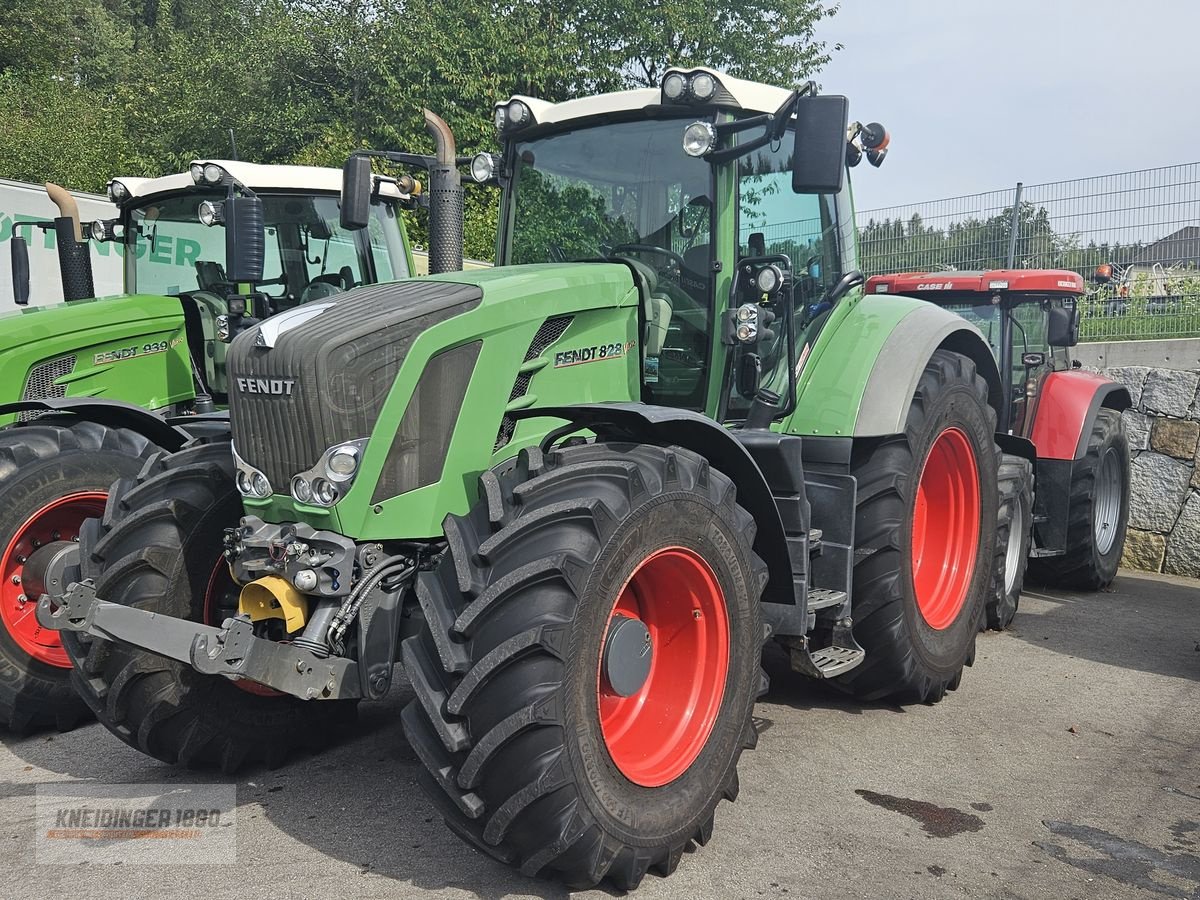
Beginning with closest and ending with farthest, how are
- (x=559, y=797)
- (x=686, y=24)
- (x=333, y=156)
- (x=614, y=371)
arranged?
(x=559, y=797), (x=614, y=371), (x=333, y=156), (x=686, y=24)

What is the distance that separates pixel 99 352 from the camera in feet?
19.2

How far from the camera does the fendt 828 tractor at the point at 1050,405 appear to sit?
772 centimetres

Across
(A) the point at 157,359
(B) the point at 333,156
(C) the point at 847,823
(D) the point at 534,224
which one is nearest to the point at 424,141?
(B) the point at 333,156

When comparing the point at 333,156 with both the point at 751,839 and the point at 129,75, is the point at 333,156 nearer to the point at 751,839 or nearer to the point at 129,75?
the point at 129,75

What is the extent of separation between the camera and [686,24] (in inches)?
981

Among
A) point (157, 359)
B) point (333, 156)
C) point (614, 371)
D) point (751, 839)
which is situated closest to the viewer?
point (751, 839)

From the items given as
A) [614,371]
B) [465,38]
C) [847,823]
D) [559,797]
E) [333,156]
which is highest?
[465,38]

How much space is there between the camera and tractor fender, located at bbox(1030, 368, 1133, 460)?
775 centimetres

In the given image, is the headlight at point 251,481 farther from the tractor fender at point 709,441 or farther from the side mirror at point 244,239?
the side mirror at point 244,239

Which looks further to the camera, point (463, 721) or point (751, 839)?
point (751, 839)

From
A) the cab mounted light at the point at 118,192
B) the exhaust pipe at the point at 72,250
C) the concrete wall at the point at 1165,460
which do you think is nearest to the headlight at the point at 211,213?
the cab mounted light at the point at 118,192

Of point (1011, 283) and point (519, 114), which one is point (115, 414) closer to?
point (519, 114)

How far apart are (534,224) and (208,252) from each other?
261cm

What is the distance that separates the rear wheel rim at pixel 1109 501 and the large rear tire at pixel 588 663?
570cm
